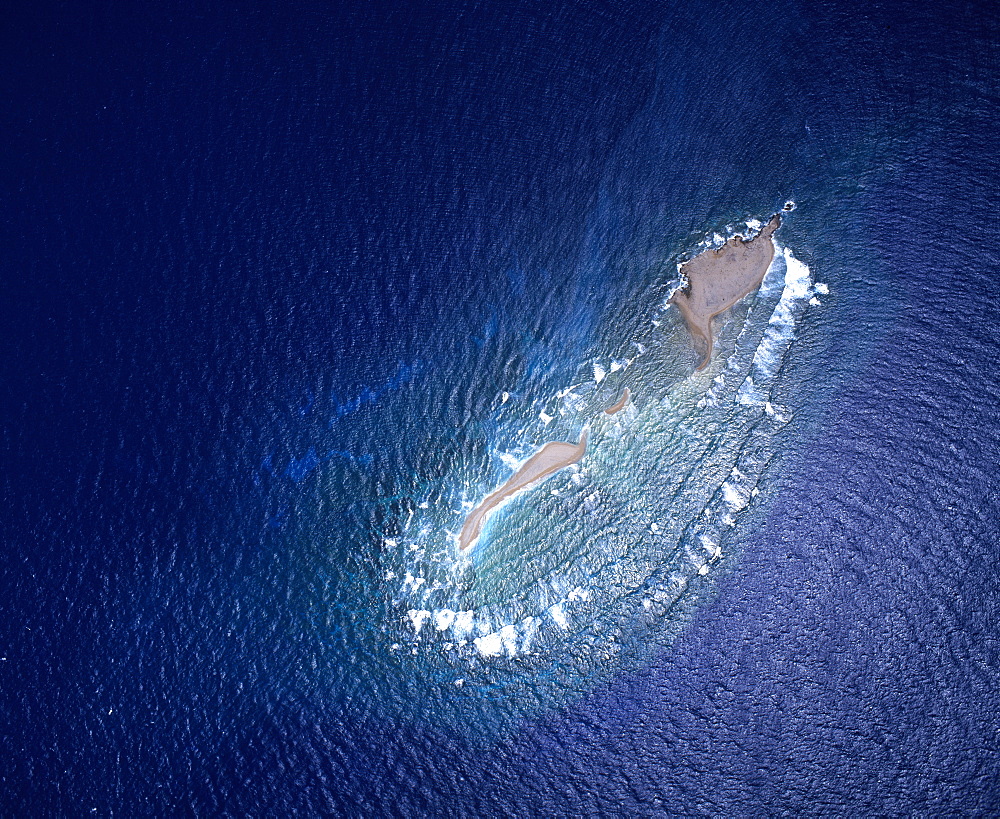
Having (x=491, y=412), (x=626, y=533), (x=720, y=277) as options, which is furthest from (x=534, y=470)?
(x=720, y=277)

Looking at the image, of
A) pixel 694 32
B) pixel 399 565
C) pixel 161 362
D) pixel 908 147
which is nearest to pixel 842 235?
pixel 908 147

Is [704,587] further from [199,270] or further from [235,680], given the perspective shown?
[199,270]

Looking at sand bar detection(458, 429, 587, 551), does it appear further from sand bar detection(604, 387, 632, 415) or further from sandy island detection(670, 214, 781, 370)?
sandy island detection(670, 214, 781, 370)

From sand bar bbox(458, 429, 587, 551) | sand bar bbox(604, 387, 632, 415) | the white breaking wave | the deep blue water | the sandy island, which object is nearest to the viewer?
the deep blue water

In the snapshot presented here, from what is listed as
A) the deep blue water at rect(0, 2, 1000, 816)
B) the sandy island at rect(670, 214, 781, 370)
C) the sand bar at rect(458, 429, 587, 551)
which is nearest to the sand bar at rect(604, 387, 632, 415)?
the deep blue water at rect(0, 2, 1000, 816)

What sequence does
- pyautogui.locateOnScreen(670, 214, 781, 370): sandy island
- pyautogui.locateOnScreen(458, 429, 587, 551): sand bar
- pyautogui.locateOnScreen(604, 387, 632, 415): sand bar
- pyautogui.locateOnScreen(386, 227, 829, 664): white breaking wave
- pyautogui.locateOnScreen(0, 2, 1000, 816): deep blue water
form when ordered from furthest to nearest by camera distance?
pyautogui.locateOnScreen(670, 214, 781, 370): sandy island
pyautogui.locateOnScreen(604, 387, 632, 415): sand bar
pyautogui.locateOnScreen(458, 429, 587, 551): sand bar
pyautogui.locateOnScreen(386, 227, 829, 664): white breaking wave
pyautogui.locateOnScreen(0, 2, 1000, 816): deep blue water

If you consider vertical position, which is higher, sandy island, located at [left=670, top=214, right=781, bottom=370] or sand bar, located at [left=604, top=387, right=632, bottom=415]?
sandy island, located at [left=670, top=214, right=781, bottom=370]

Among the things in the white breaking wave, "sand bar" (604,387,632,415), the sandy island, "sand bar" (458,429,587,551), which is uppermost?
the sandy island
